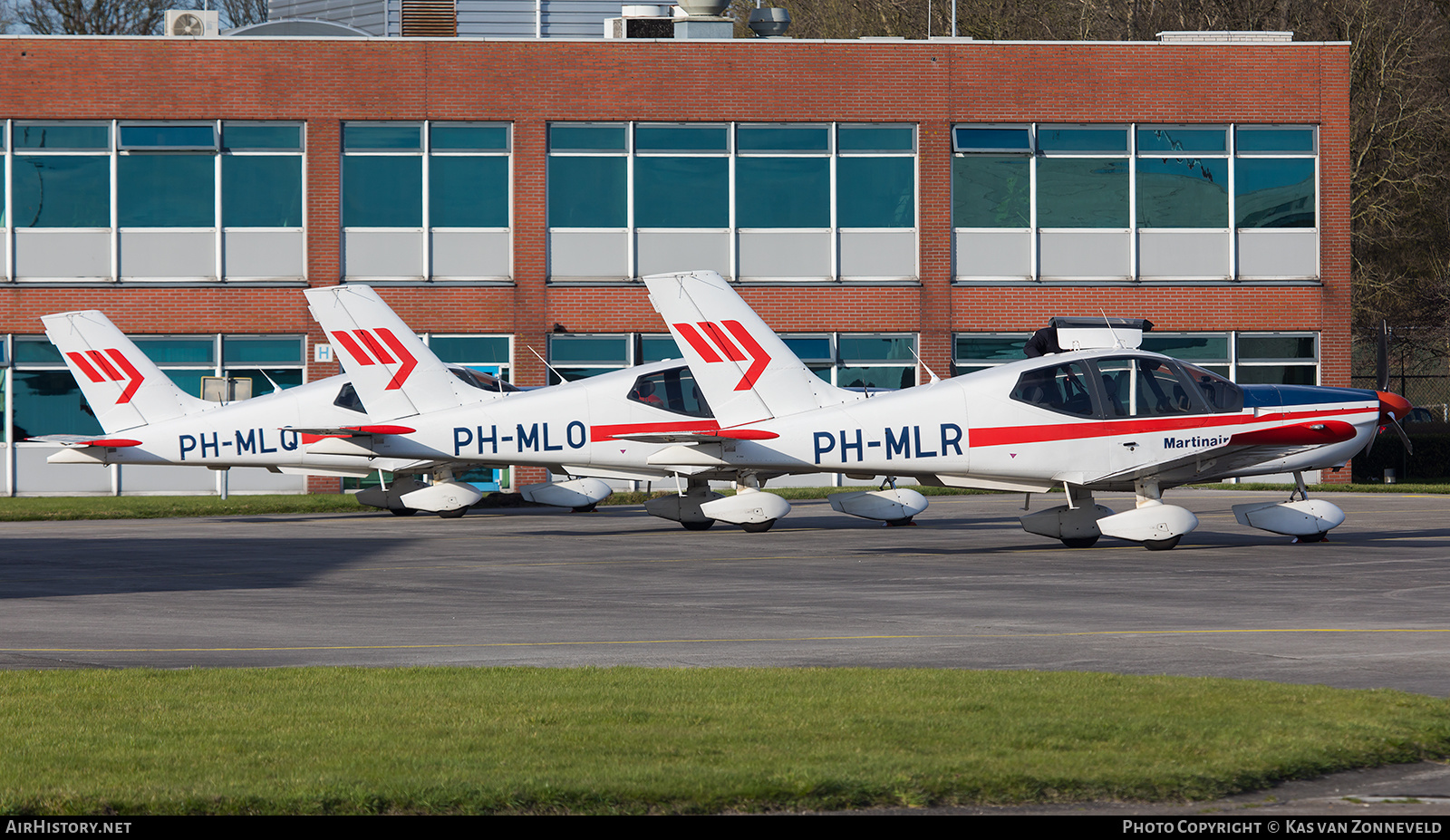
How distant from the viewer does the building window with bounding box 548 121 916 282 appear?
34438 millimetres

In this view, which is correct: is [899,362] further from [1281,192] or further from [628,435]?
[628,435]

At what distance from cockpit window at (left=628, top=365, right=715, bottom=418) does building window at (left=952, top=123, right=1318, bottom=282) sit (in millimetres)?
14269

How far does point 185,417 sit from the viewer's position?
81.0 feet

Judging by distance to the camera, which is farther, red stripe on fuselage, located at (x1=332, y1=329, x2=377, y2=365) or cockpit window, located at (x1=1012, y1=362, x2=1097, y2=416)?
red stripe on fuselage, located at (x1=332, y1=329, x2=377, y2=365)

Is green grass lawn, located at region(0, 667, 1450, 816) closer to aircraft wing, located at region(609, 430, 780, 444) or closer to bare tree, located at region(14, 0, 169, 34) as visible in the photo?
aircraft wing, located at region(609, 430, 780, 444)

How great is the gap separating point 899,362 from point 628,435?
47.8ft

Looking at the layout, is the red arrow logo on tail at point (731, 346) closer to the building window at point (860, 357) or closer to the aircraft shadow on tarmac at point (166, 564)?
the aircraft shadow on tarmac at point (166, 564)

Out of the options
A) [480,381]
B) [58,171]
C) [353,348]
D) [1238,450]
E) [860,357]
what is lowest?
[1238,450]

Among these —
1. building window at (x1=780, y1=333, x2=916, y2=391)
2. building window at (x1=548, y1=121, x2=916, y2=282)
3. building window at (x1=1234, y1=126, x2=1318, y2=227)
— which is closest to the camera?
building window at (x1=548, y1=121, x2=916, y2=282)

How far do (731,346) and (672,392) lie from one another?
2.49 metres

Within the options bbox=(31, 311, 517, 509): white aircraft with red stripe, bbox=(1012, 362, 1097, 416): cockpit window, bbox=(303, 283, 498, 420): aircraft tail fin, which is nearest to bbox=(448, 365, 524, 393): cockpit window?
bbox=(31, 311, 517, 509): white aircraft with red stripe

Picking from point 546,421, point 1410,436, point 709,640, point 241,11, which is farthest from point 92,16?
point 709,640

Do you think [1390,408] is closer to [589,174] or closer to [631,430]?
[631,430]

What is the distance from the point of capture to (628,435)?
21328 mm
